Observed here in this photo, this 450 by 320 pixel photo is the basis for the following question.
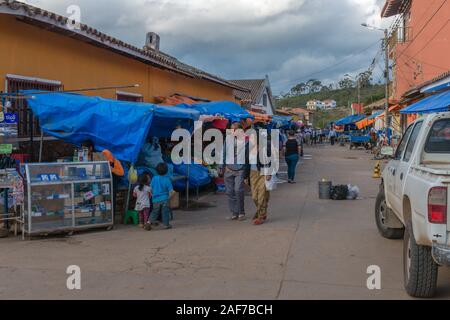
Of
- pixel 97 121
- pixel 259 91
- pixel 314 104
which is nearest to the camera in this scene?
pixel 97 121

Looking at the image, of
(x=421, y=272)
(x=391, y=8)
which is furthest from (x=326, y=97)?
(x=421, y=272)

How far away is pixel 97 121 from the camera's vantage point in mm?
9711

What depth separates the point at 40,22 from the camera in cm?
1027

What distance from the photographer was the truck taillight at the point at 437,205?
4.60 m

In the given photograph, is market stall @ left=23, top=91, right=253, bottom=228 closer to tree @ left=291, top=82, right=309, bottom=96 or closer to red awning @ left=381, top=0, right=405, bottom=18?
red awning @ left=381, top=0, right=405, bottom=18

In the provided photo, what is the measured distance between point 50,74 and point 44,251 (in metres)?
5.21

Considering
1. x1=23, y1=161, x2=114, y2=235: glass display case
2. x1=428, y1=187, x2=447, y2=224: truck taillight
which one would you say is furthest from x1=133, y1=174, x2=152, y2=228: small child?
x1=428, y1=187, x2=447, y2=224: truck taillight

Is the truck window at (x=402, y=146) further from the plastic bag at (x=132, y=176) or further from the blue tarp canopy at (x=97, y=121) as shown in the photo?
the plastic bag at (x=132, y=176)

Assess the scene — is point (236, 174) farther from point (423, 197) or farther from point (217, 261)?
point (423, 197)

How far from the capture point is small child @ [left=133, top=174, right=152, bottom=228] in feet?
30.2

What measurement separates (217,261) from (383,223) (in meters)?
3.11

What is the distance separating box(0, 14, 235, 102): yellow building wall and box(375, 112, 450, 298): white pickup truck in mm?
7420
